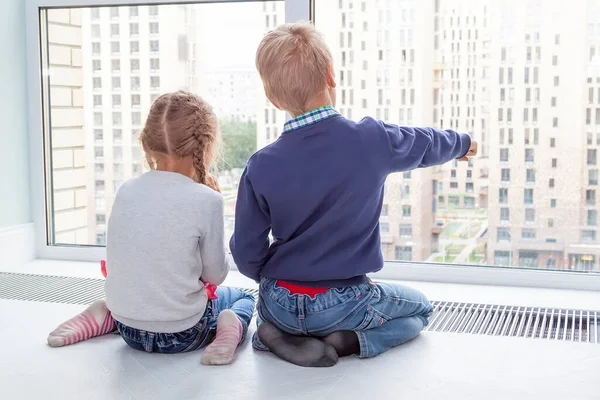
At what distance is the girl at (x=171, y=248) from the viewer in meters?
1.95

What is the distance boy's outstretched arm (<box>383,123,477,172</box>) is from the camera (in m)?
2.00

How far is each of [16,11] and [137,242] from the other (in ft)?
5.41

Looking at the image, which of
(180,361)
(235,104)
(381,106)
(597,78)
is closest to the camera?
(180,361)

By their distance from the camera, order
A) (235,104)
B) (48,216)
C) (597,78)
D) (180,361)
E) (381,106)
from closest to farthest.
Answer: (180,361) < (597,78) < (381,106) < (235,104) < (48,216)

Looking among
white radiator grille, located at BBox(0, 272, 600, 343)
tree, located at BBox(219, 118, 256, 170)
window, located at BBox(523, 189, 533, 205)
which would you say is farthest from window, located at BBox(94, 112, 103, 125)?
window, located at BBox(523, 189, 533, 205)

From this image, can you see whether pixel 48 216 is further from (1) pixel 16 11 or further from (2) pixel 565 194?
(2) pixel 565 194

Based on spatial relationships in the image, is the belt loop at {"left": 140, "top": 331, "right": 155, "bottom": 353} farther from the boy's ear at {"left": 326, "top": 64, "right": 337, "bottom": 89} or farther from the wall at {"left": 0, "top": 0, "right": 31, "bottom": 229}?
the wall at {"left": 0, "top": 0, "right": 31, "bottom": 229}

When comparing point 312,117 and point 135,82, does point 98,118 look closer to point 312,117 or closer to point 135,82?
point 135,82

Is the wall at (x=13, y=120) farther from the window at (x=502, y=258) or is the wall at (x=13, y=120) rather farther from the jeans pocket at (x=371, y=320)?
the window at (x=502, y=258)

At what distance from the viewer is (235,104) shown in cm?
304

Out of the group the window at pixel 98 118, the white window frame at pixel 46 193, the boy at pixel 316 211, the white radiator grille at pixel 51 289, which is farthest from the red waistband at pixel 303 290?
the window at pixel 98 118

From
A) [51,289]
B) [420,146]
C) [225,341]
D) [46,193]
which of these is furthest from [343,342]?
[46,193]

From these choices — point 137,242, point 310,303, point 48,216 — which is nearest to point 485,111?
point 310,303

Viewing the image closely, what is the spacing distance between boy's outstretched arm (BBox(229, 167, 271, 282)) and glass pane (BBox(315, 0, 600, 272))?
3.13 ft
